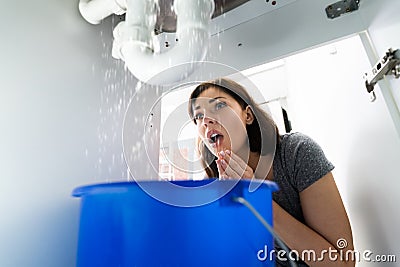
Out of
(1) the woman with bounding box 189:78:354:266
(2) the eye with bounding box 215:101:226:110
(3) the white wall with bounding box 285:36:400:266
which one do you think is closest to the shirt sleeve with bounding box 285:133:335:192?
(1) the woman with bounding box 189:78:354:266

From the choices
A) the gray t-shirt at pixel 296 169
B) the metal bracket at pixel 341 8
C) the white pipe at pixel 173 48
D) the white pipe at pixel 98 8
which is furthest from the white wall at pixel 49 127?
the metal bracket at pixel 341 8

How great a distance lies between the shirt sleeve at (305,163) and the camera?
62 cm

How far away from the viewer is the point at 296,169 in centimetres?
66

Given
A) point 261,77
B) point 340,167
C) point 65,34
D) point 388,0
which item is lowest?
point 340,167

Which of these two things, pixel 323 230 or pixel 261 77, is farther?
pixel 261 77

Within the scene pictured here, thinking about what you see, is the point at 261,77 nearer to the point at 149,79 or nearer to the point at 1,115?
the point at 149,79

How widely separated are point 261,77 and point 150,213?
1228 mm

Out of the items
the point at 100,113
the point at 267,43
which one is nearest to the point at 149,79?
the point at 100,113

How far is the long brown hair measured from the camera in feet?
2.22

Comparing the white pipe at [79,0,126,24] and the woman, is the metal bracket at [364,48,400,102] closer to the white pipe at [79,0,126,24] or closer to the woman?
the woman

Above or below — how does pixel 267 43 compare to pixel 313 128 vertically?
above

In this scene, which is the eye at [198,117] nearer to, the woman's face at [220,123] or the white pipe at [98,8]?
the woman's face at [220,123]

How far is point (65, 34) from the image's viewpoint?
631mm

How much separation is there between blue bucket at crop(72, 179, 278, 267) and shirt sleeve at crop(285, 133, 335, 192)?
326 mm
